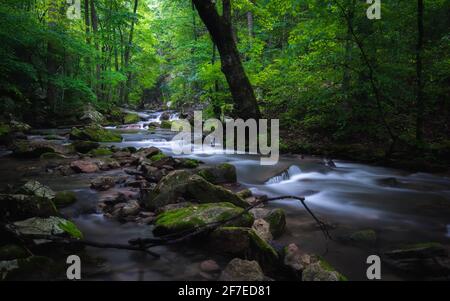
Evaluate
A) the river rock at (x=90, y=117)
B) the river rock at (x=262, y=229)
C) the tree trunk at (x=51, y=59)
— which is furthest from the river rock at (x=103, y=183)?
the river rock at (x=90, y=117)

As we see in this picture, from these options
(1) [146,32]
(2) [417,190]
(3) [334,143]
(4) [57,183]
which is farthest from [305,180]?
(1) [146,32]

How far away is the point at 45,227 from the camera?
9.54ft

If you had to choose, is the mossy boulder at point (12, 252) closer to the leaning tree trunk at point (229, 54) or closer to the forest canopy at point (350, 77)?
the forest canopy at point (350, 77)

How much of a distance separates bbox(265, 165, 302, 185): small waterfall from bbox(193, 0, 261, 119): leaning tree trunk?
11.0 ft

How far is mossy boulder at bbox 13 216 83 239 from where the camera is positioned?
9.16 ft

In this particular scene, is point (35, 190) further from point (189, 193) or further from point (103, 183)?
point (189, 193)

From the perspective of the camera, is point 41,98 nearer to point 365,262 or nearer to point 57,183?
point 57,183

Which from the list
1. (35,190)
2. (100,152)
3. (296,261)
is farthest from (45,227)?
(100,152)

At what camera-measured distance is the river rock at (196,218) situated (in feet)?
10.5

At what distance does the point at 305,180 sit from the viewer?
20.8ft

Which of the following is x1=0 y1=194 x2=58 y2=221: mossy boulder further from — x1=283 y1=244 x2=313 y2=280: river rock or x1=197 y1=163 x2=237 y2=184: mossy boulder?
x1=197 y1=163 x2=237 y2=184: mossy boulder

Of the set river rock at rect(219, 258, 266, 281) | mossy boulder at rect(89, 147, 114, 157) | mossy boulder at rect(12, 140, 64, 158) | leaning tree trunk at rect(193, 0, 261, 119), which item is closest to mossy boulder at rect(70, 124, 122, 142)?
mossy boulder at rect(89, 147, 114, 157)

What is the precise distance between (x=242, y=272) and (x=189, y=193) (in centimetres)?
186
